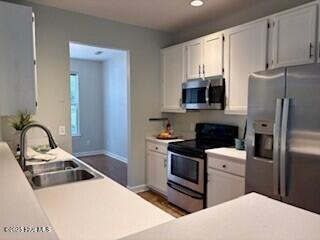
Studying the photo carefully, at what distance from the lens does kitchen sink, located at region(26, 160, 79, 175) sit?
203cm

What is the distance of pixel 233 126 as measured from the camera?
3.28 m

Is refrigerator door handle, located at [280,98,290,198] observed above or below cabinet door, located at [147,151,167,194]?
above

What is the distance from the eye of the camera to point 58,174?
1.85 meters

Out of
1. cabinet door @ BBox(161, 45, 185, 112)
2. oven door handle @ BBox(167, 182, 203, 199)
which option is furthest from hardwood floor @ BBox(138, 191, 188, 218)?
cabinet door @ BBox(161, 45, 185, 112)

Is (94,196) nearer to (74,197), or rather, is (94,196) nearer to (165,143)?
(74,197)

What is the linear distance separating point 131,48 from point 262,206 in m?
3.26

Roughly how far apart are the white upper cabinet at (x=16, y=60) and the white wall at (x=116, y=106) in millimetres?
3211

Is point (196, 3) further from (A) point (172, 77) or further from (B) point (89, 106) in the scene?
(B) point (89, 106)

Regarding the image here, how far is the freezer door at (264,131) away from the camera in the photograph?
6.70 feet

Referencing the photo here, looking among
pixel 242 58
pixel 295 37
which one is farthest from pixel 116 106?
pixel 295 37

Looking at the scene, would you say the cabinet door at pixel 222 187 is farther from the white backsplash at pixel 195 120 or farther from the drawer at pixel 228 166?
the white backsplash at pixel 195 120

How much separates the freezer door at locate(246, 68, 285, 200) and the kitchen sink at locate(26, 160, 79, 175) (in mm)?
1567

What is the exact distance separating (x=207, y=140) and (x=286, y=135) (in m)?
1.66

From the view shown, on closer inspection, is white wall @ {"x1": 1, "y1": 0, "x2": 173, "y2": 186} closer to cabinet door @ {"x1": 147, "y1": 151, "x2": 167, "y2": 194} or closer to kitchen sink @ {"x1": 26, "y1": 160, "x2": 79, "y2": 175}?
cabinet door @ {"x1": 147, "y1": 151, "x2": 167, "y2": 194}
